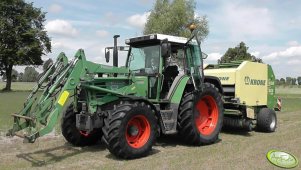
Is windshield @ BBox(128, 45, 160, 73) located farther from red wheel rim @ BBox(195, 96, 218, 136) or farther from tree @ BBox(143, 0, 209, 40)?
tree @ BBox(143, 0, 209, 40)

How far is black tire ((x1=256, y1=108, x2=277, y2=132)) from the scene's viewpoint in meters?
12.1

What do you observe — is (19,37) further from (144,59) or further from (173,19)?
(144,59)

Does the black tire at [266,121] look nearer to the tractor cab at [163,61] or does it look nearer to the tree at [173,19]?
the tractor cab at [163,61]

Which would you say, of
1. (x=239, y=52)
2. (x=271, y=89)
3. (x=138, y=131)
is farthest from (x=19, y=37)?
(x=138, y=131)

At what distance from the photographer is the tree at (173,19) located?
39.7 meters

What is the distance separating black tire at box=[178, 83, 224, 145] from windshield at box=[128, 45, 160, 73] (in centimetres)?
110

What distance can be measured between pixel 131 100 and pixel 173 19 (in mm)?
32368

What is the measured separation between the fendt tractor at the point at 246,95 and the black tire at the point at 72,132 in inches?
176

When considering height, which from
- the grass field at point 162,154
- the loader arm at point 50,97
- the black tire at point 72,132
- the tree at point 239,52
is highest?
the tree at point 239,52

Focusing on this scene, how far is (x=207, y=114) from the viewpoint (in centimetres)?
1067

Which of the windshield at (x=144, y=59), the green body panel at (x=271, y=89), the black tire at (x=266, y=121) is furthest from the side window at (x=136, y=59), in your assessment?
the green body panel at (x=271, y=89)

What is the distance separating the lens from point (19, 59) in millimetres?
48094

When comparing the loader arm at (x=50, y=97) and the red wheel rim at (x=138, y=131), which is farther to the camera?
the red wheel rim at (x=138, y=131)

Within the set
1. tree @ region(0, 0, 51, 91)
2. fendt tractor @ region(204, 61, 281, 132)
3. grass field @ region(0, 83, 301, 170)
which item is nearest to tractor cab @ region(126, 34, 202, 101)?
grass field @ region(0, 83, 301, 170)
